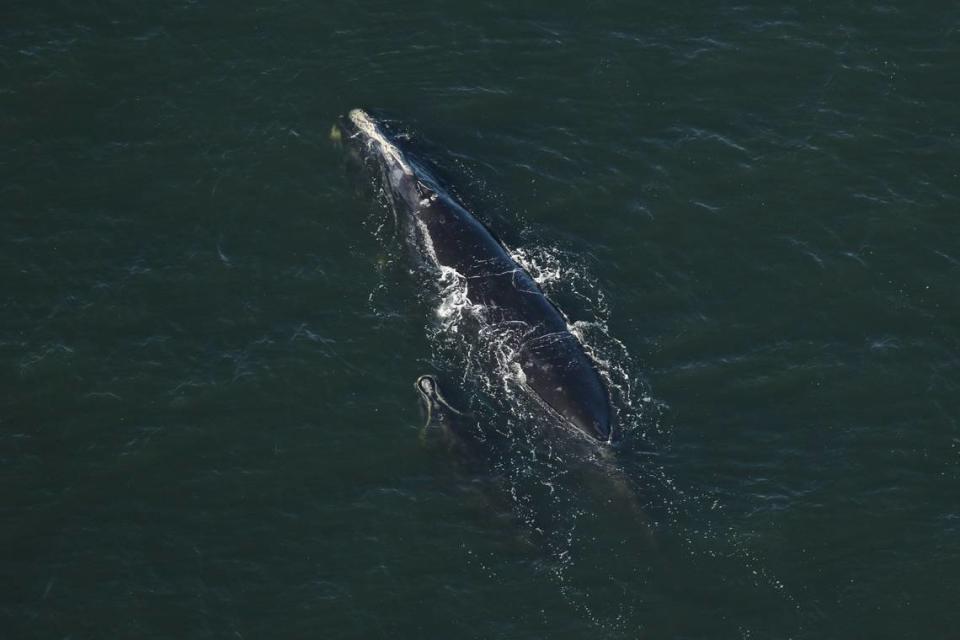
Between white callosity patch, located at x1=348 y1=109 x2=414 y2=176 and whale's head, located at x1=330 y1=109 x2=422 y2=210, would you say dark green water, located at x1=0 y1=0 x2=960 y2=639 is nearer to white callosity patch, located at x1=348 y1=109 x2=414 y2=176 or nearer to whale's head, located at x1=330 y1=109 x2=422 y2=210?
whale's head, located at x1=330 y1=109 x2=422 y2=210

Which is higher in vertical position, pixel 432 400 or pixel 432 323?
pixel 432 323

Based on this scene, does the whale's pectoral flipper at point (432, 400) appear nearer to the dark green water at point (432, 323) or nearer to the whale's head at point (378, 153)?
the dark green water at point (432, 323)

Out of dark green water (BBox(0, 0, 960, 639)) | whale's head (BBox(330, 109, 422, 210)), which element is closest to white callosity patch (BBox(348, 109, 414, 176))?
whale's head (BBox(330, 109, 422, 210))

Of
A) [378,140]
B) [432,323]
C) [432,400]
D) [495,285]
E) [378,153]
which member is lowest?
[432,400]

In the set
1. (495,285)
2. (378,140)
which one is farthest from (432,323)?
(378,140)

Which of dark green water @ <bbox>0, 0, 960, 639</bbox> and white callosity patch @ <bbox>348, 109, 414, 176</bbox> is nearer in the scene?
dark green water @ <bbox>0, 0, 960, 639</bbox>

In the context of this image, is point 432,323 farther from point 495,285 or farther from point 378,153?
point 378,153

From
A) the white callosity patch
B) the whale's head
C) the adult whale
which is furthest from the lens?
the white callosity patch
